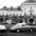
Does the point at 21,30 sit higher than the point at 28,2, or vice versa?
the point at 28,2

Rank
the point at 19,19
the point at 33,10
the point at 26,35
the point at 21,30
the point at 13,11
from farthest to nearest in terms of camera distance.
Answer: the point at 13,11 → the point at 33,10 → the point at 19,19 → the point at 21,30 → the point at 26,35

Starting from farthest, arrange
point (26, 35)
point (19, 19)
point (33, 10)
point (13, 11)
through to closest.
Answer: point (13, 11), point (33, 10), point (19, 19), point (26, 35)

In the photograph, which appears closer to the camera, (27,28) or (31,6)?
(27,28)

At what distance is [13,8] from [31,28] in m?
33.3

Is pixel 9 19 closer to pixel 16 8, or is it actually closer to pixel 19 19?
pixel 19 19

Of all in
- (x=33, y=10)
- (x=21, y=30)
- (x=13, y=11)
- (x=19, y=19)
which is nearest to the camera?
(x=21, y=30)

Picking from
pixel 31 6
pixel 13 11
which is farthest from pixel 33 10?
pixel 13 11

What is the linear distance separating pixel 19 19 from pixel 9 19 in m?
4.02

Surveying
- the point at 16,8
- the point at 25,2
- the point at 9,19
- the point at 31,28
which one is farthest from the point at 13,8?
the point at 31,28

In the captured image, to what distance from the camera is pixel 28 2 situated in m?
37.6

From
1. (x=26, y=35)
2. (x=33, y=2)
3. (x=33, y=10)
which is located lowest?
(x=26, y=35)

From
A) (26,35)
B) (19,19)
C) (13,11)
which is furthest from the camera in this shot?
(13,11)

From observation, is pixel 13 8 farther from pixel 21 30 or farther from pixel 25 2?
pixel 21 30

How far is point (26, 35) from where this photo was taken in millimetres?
14070
